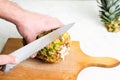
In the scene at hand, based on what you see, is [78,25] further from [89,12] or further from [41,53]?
[41,53]

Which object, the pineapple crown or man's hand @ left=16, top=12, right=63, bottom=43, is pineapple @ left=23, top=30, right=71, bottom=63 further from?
the pineapple crown

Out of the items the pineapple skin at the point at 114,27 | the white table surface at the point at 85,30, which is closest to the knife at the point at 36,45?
the white table surface at the point at 85,30

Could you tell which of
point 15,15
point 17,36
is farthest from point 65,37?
point 17,36

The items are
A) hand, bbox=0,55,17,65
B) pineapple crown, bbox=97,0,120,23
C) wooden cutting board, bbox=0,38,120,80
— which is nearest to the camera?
hand, bbox=0,55,17,65

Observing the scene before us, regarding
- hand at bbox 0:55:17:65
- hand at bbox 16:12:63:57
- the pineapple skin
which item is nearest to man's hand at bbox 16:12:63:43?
hand at bbox 16:12:63:57

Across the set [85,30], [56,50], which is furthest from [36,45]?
[85,30]

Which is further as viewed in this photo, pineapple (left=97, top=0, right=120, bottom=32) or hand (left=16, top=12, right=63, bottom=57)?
pineapple (left=97, top=0, right=120, bottom=32)
